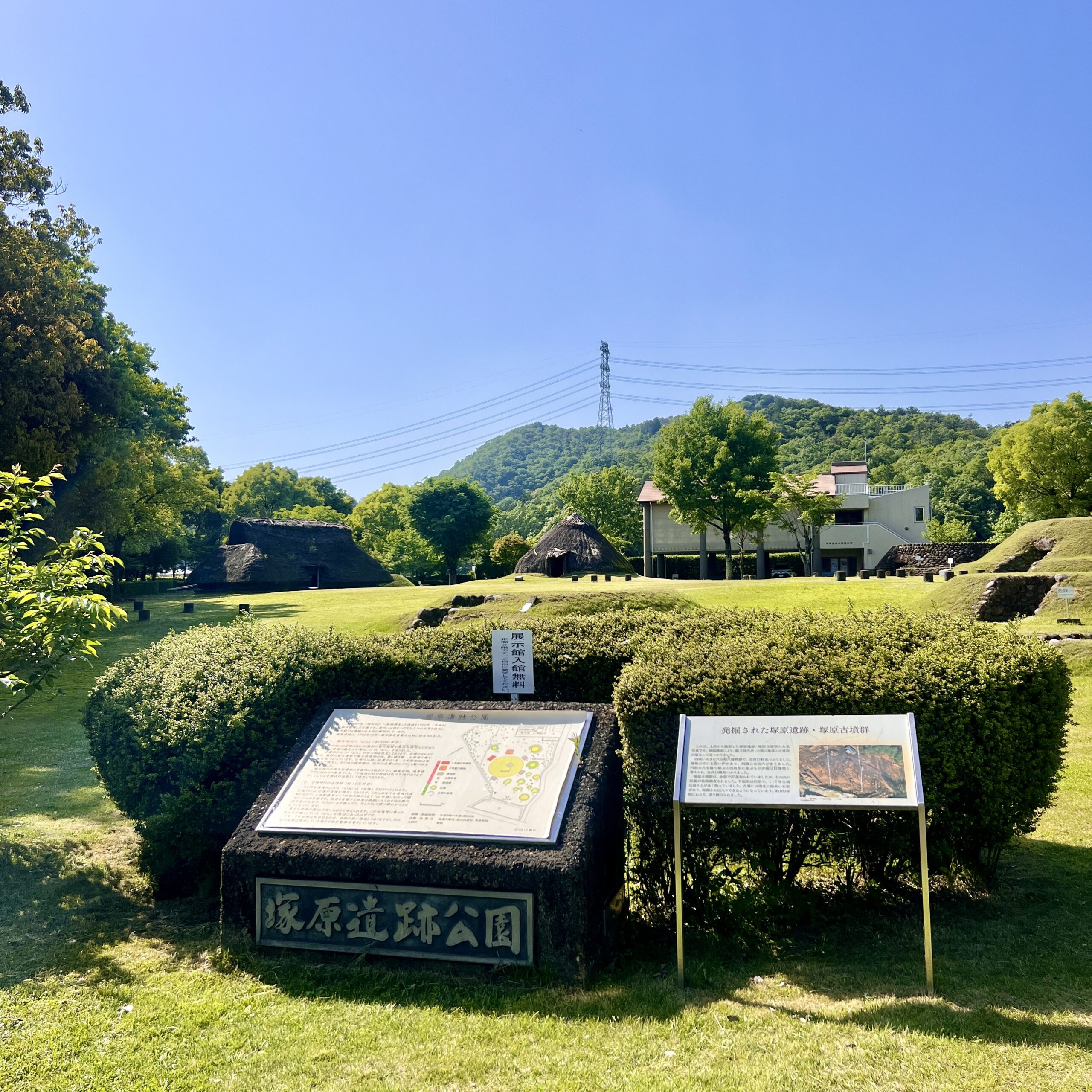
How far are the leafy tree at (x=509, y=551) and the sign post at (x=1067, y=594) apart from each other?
3856 centimetres

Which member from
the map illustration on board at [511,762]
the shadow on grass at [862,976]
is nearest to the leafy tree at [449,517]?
the map illustration on board at [511,762]

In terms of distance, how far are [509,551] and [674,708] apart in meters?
48.7

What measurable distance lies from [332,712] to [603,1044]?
300 cm

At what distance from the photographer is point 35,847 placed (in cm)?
641

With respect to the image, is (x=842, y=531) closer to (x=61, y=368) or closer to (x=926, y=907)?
(x=61, y=368)

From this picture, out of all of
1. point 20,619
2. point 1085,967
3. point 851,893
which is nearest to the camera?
point 1085,967

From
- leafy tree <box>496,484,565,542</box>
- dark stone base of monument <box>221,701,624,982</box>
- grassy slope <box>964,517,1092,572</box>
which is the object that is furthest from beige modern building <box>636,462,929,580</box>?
dark stone base of monument <box>221,701,624,982</box>

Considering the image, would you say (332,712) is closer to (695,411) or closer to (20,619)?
(20,619)

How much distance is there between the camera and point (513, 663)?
5.79 meters

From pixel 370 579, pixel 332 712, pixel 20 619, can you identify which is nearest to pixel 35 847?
pixel 20 619

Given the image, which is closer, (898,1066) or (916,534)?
(898,1066)

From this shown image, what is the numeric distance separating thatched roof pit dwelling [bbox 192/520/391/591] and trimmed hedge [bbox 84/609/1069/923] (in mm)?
32633

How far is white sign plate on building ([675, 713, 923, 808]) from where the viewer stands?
3.99 m

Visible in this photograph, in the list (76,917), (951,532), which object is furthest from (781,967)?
(951,532)
